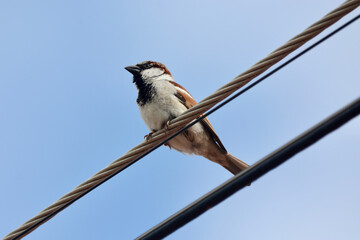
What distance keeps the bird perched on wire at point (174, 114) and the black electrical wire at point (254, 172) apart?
2.53 metres

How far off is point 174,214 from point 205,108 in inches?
33.3

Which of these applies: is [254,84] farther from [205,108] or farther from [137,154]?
[137,154]

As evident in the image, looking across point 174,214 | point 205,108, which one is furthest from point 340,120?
point 205,108

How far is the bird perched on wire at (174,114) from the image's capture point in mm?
4734

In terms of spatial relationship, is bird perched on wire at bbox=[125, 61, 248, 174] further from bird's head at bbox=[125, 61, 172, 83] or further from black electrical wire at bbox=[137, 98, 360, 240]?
black electrical wire at bbox=[137, 98, 360, 240]

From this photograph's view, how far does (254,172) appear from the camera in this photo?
2.04 m

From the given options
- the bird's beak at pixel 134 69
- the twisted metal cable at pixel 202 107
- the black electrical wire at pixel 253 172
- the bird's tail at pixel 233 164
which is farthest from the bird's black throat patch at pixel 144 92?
the black electrical wire at pixel 253 172

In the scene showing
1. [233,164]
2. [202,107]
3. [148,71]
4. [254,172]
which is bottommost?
[233,164]

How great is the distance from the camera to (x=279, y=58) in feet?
8.10

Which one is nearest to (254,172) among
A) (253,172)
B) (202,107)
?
(253,172)

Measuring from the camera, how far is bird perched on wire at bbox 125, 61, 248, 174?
4734 mm

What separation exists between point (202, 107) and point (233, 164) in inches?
98.7

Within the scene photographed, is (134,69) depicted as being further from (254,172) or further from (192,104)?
(254,172)

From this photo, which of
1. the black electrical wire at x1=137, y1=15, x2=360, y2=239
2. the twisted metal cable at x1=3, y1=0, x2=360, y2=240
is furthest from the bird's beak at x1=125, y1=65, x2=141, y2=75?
the black electrical wire at x1=137, y1=15, x2=360, y2=239
